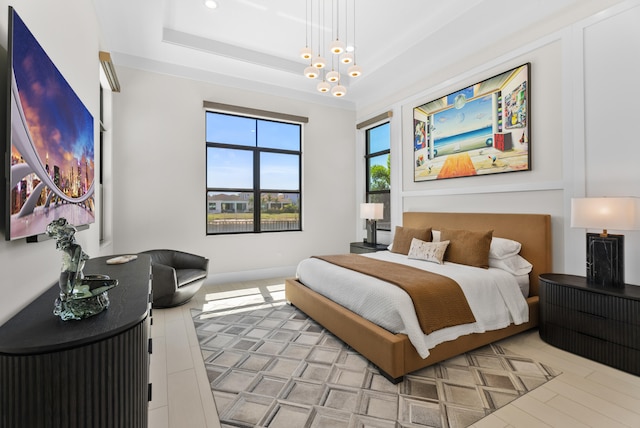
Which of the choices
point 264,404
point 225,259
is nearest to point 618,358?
point 264,404

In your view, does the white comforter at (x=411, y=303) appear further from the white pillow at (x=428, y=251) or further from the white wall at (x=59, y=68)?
the white wall at (x=59, y=68)

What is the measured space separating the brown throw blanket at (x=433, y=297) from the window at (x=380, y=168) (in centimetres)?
265

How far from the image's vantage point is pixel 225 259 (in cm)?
472

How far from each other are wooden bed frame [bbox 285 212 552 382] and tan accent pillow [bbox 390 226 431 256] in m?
0.35

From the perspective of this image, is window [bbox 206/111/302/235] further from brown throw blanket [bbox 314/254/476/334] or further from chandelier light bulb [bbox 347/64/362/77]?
brown throw blanket [bbox 314/254/476/334]

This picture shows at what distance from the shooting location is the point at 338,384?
81.7 inches

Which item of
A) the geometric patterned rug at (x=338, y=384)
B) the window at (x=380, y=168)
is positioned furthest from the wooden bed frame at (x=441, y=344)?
the window at (x=380, y=168)

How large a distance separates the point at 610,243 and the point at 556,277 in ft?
1.62

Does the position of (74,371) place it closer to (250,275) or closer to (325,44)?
(250,275)

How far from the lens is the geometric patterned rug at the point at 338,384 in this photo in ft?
5.74

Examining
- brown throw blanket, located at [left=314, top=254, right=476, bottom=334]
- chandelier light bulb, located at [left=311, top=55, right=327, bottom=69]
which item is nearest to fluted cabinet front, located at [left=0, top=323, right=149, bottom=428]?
brown throw blanket, located at [left=314, top=254, right=476, bottom=334]

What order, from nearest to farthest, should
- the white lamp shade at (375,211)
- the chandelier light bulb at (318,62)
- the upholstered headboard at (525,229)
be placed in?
1. the chandelier light bulb at (318,62)
2. the upholstered headboard at (525,229)
3. the white lamp shade at (375,211)

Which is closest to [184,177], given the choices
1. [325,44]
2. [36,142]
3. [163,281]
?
[163,281]

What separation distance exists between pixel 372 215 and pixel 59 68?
13.2 feet
